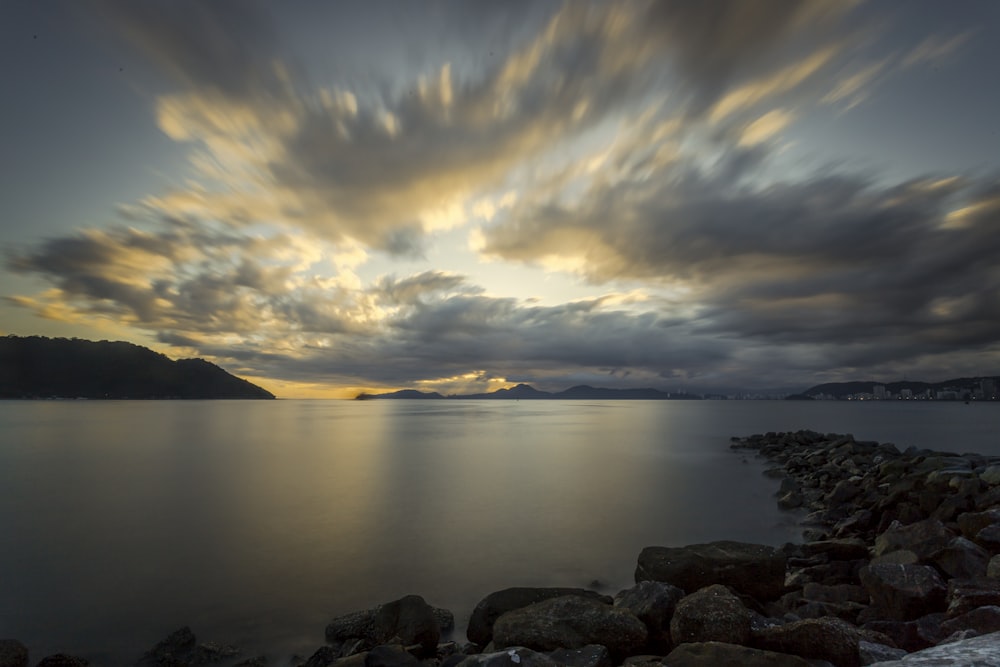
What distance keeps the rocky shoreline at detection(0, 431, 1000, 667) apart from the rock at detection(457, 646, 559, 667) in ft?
0.06

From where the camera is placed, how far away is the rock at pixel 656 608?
7.03 meters

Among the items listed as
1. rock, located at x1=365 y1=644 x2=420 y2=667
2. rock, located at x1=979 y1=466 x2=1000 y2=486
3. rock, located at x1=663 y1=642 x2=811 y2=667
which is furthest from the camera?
rock, located at x1=979 y1=466 x2=1000 y2=486

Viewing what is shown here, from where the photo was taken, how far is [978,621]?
569 centimetres

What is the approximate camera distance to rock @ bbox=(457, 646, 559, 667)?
5293 mm

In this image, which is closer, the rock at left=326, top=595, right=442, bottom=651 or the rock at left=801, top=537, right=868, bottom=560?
the rock at left=326, top=595, right=442, bottom=651

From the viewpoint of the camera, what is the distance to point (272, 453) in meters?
39.5

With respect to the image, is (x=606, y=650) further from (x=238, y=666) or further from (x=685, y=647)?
(x=238, y=666)

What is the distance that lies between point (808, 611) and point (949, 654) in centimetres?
480

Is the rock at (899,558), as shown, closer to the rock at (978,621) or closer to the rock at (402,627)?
the rock at (978,621)

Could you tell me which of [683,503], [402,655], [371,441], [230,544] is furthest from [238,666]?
[371,441]

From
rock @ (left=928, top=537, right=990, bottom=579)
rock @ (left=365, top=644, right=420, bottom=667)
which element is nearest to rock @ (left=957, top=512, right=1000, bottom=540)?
rock @ (left=928, top=537, right=990, bottom=579)

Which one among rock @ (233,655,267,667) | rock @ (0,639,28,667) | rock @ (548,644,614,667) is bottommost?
rock @ (233,655,267,667)

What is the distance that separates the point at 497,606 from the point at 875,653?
551cm

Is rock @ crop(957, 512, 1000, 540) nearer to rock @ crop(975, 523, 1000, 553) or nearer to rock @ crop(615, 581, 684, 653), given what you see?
rock @ crop(975, 523, 1000, 553)
